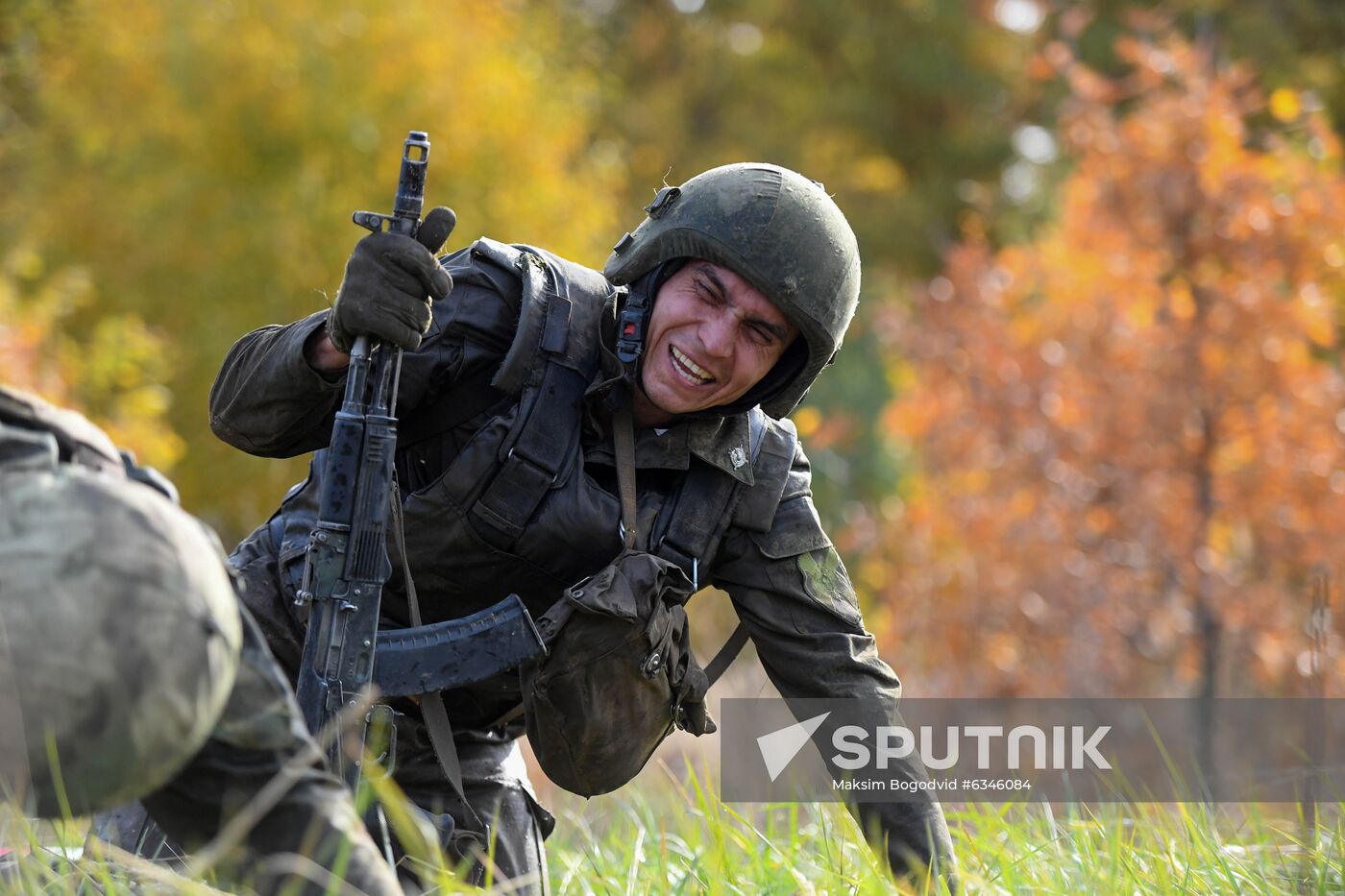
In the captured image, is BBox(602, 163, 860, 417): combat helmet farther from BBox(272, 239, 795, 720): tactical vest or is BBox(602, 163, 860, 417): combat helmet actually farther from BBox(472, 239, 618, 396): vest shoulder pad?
BBox(272, 239, 795, 720): tactical vest

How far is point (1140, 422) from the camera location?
10633 millimetres

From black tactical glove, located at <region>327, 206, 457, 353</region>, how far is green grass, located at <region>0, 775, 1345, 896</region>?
1029 millimetres

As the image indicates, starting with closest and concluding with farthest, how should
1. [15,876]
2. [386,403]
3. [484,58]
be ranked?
[15,876]
[386,403]
[484,58]

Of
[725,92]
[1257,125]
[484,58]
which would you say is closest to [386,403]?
[484,58]

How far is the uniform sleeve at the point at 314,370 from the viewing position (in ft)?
10.9

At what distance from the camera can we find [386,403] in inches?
123

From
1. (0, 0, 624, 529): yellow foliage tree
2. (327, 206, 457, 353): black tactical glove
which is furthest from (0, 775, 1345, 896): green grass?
(0, 0, 624, 529): yellow foliage tree

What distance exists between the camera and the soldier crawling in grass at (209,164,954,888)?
3377 mm

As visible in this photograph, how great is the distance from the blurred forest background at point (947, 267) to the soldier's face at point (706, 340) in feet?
24.0

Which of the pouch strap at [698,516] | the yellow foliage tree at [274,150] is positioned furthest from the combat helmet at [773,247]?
the yellow foliage tree at [274,150]

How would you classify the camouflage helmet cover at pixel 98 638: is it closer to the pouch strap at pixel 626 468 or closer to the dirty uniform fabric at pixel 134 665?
the dirty uniform fabric at pixel 134 665

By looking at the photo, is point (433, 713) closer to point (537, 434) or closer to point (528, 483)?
point (528, 483)

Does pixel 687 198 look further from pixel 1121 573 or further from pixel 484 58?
pixel 484 58

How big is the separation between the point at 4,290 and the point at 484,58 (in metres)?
5.07
